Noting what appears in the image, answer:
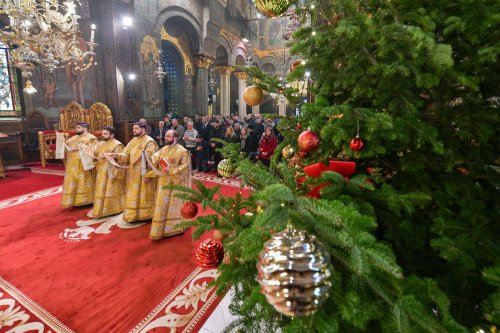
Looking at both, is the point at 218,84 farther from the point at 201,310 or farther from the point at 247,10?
the point at 201,310

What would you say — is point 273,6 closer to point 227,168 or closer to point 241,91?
point 227,168

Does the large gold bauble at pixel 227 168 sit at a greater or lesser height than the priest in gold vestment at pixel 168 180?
greater

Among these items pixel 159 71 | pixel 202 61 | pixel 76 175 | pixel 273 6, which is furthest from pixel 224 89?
pixel 273 6

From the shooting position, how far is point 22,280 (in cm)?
325

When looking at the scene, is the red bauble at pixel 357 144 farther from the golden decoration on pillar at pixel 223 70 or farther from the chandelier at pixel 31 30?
the golden decoration on pillar at pixel 223 70

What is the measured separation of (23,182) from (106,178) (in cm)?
457

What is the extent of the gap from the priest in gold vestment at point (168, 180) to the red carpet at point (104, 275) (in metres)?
0.21

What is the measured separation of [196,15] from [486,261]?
1436 cm

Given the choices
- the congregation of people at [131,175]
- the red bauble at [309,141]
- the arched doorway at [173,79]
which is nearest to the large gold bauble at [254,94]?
the red bauble at [309,141]

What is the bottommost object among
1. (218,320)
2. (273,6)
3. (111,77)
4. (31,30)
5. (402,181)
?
(218,320)

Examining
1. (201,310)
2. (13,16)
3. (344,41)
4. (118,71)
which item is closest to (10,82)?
(118,71)

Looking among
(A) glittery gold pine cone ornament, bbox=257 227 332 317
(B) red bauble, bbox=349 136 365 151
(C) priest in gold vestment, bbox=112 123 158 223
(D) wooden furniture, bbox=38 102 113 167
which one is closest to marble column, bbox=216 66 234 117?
(D) wooden furniture, bbox=38 102 113 167

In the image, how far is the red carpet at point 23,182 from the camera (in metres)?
6.86

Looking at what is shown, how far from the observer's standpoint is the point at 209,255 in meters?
1.70
